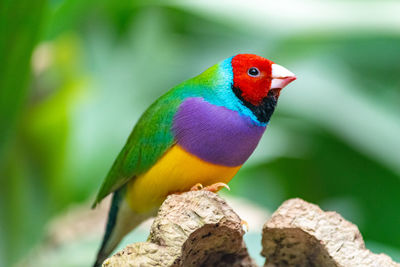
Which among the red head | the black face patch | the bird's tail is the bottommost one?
the bird's tail

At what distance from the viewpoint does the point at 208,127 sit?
1.50 meters

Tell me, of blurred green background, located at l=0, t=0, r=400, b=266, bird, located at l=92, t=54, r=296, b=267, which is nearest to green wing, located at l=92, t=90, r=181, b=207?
bird, located at l=92, t=54, r=296, b=267

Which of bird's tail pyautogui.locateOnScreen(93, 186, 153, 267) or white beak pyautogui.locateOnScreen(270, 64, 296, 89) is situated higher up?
white beak pyautogui.locateOnScreen(270, 64, 296, 89)

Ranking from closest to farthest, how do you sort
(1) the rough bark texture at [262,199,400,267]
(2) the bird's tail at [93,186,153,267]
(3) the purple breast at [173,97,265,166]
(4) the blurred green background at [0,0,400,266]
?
(1) the rough bark texture at [262,199,400,267], (3) the purple breast at [173,97,265,166], (2) the bird's tail at [93,186,153,267], (4) the blurred green background at [0,0,400,266]

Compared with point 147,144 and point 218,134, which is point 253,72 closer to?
point 218,134

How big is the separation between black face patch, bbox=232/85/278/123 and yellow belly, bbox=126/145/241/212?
150 mm

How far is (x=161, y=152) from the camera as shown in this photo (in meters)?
1.57

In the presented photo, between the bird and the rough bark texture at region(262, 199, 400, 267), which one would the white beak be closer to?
the bird

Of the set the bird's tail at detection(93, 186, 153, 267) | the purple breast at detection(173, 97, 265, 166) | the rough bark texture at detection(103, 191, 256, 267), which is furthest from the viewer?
the bird's tail at detection(93, 186, 153, 267)

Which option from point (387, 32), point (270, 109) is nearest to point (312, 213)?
point (270, 109)

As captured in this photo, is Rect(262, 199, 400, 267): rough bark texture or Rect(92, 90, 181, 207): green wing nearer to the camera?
Rect(262, 199, 400, 267): rough bark texture

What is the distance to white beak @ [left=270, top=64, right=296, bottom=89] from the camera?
1.50m

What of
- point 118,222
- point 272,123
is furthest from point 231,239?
point 272,123

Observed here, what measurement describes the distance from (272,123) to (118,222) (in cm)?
177
